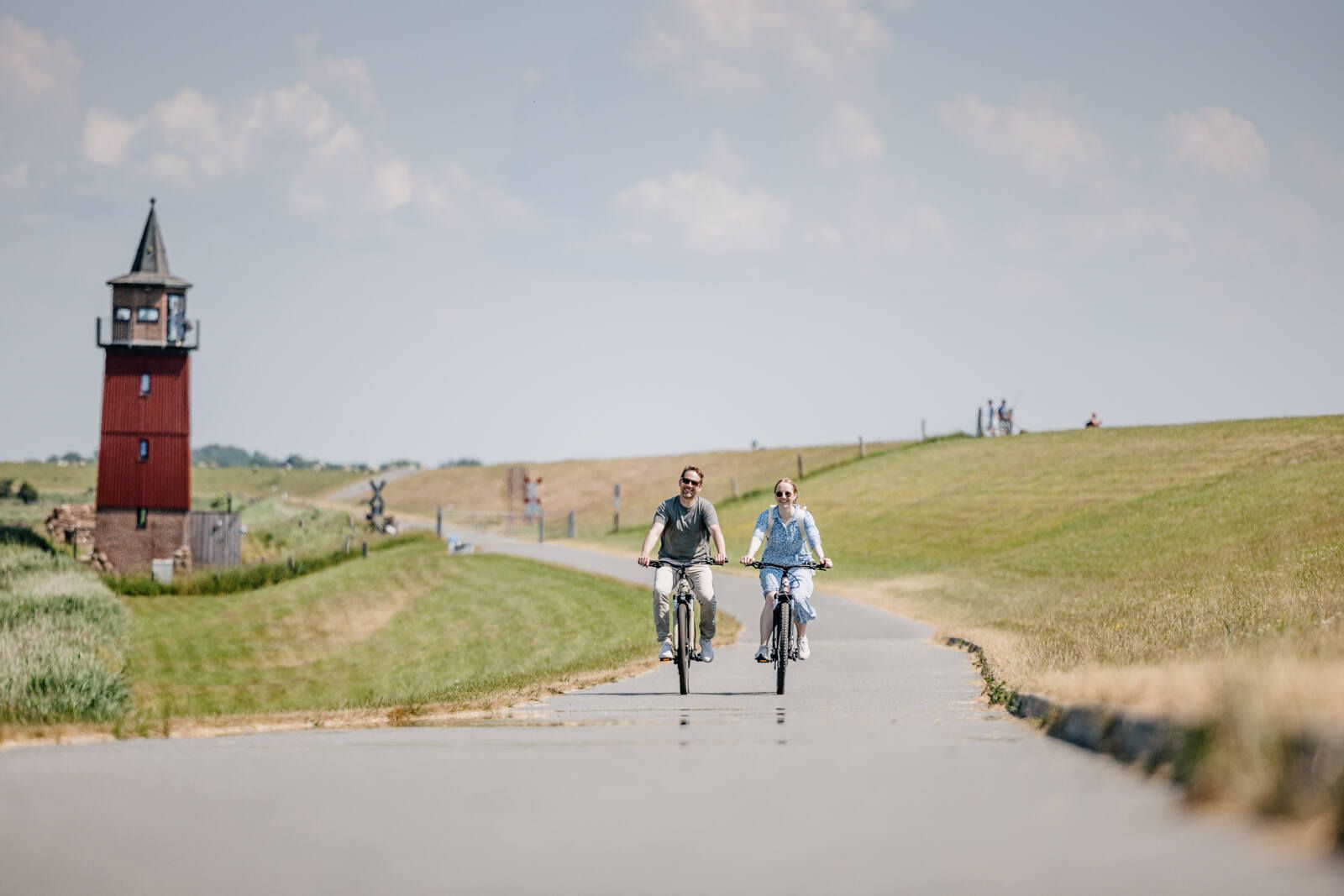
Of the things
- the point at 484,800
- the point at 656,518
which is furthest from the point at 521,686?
the point at 484,800

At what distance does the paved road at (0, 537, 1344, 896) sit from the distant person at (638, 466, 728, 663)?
245cm

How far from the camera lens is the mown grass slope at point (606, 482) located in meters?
94.5

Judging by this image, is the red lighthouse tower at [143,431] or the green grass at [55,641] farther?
the red lighthouse tower at [143,431]

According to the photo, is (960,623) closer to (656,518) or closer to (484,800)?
(656,518)

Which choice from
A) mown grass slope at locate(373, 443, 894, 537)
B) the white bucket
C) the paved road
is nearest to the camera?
the paved road

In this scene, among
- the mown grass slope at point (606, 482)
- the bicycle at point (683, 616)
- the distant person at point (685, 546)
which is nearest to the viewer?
the distant person at point (685, 546)

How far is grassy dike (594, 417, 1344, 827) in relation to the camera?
8969 millimetres

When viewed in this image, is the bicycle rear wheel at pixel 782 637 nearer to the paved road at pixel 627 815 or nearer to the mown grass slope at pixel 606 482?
the paved road at pixel 627 815

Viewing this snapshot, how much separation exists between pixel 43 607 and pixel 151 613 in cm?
802

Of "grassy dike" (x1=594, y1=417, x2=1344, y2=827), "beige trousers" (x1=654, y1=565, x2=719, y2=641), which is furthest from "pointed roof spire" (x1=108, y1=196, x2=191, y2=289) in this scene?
"beige trousers" (x1=654, y1=565, x2=719, y2=641)

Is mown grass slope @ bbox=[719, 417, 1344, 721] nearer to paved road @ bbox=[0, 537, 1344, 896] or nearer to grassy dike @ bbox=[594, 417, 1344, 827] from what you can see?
grassy dike @ bbox=[594, 417, 1344, 827]

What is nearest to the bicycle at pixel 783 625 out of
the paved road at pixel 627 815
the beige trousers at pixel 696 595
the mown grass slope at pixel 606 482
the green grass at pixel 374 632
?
the beige trousers at pixel 696 595

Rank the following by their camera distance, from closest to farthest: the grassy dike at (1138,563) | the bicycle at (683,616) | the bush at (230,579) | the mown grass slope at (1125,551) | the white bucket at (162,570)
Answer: the grassy dike at (1138,563)
the mown grass slope at (1125,551)
the bicycle at (683,616)
the bush at (230,579)
the white bucket at (162,570)

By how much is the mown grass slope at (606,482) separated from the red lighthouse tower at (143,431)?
2102 cm
